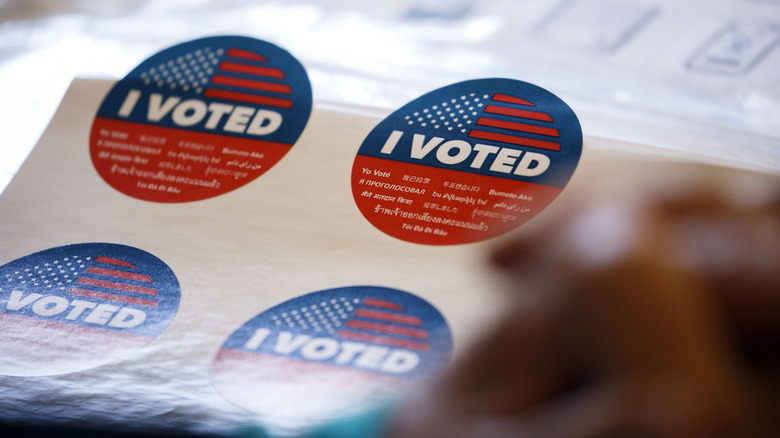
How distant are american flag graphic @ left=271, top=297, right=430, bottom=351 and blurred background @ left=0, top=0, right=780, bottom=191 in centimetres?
13

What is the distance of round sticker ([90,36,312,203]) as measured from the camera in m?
0.36

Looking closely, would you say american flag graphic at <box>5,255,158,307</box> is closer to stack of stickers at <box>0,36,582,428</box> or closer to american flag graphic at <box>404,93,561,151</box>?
stack of stickers at <box>0,36,582,428</box>

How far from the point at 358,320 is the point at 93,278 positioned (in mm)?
152

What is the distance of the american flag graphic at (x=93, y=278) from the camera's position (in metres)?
0.33

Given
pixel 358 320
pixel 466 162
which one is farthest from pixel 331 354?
pixel 466 162

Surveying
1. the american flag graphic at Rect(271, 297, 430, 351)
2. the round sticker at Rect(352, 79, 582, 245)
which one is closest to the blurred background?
the round sticker at Rect(352, 79, 582, 245)

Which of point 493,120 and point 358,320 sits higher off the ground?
point 493,120

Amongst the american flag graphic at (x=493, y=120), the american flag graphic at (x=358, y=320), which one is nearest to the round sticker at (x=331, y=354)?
the american flag graphic at (x=358, y=320)

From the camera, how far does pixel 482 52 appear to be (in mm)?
394

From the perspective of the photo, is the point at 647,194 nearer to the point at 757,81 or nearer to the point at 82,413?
the point at 757,81

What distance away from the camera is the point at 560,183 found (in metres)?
0.33

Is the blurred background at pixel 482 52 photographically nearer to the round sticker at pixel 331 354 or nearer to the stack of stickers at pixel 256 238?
the stack of stickers at pixel 256 238

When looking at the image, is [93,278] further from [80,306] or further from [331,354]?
[331,354]

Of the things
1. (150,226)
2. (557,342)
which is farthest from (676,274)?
(150,226)
